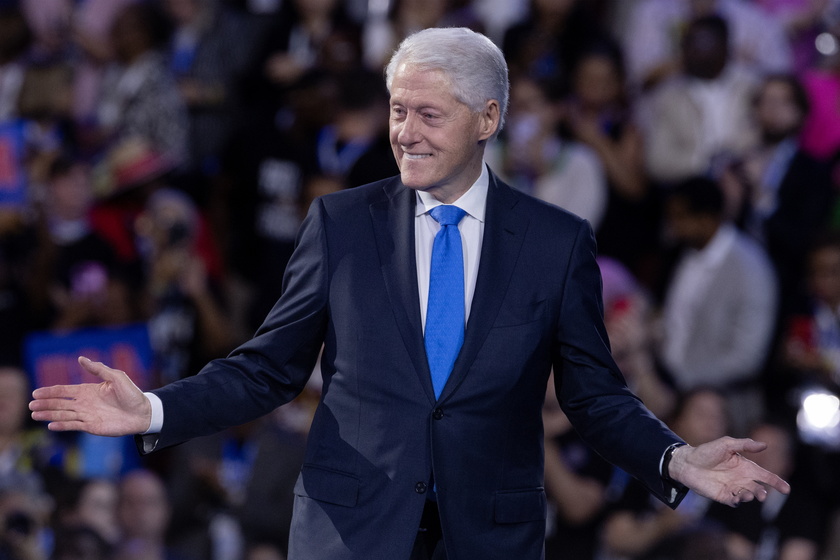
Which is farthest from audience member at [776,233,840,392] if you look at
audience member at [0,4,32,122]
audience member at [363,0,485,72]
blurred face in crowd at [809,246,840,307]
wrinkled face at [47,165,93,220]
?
audience member at [0,4,32,122]

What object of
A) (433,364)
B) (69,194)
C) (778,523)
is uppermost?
(433,364)

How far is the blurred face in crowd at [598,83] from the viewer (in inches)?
227

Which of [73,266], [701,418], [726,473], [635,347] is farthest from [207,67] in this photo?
[726,473]

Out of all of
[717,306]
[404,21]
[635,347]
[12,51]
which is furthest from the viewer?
[12,51]

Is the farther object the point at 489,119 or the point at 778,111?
the point at 778,111

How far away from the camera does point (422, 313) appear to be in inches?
93.4

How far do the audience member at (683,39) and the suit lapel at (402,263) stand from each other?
11.8ft

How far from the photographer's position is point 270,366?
240 centimetres

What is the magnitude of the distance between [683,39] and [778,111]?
0.61 m

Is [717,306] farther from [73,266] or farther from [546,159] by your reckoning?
[73,266]

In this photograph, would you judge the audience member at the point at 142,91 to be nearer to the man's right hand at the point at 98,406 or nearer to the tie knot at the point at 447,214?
the tie knot at the point at 447,214

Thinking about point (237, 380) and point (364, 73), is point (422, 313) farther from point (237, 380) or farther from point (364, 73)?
point (364, 73)

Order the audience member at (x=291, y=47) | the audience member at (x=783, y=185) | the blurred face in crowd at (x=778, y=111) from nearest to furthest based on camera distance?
1. the audience member at (x=783, y=185)
2. the blurred face in crowd at (x=778, y=111)
3. the audience member at (x=291, y=47)

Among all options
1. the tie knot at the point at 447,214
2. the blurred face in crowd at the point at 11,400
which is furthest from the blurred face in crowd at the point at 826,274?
the blurred face in crowd at the point at 11,400
